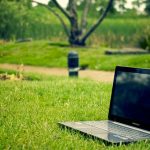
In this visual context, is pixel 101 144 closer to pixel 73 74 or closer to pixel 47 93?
pixel 47 93

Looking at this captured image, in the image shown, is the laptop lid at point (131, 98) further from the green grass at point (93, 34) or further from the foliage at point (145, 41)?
the green grass at point (93, 34)

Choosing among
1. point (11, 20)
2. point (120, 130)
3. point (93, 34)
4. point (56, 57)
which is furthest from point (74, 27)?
point (120, 130)

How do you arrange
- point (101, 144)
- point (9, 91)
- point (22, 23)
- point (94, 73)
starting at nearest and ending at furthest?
1. point (101, 144)
2. point (9, 91)
3. point (94, 73)
4. point (22, 23)

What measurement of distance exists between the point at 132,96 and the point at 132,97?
11mm

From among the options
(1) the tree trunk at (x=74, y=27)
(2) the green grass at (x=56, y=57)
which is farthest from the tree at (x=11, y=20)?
(1) the tree trunk at (x=74, y=27)

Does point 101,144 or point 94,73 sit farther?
point 94,73

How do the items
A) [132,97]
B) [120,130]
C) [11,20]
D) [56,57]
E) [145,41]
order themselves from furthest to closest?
[11,20] < [145,41] < [56,57] < [132,97] < [120,130]

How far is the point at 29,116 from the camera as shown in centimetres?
586

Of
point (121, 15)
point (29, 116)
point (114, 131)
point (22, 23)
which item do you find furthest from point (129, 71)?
point (121, 15)

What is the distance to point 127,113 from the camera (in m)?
4.99

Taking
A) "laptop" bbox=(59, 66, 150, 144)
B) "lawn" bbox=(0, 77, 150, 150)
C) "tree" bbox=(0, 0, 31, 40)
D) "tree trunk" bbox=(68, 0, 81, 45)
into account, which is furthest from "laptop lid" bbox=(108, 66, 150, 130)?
"tree" bbox=(0, 0, 31, 40)

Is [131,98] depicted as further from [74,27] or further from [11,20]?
[11,20]

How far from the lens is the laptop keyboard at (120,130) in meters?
4.63

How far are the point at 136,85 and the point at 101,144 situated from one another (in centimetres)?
82
